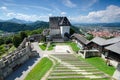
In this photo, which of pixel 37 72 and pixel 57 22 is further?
pixel 57 22

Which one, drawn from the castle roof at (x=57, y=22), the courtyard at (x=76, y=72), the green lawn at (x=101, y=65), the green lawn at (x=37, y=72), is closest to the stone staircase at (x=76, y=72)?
the courtyard at (x=76, y=72)

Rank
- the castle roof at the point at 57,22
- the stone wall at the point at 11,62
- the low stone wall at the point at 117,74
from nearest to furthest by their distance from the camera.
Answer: the low stone wall at the point at 117,74
the stone wall at the point at 11,62
the castle roof at the point at 57,22

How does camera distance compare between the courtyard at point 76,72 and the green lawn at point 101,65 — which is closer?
the courtyard at point 76,72

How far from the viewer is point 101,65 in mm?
24203

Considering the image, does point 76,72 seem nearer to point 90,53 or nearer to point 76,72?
point 76,72

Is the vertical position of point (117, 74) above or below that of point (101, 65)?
below

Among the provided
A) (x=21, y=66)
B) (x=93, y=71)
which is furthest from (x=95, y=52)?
(x=21, y=66)

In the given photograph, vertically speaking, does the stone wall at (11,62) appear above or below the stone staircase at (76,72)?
above

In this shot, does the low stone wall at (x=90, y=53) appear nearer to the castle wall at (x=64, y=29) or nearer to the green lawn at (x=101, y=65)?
the green lawn at (x=101, y=65)

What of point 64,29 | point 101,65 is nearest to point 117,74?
point 101,65

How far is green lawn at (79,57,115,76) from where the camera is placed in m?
21.4

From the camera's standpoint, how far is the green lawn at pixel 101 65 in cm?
2141

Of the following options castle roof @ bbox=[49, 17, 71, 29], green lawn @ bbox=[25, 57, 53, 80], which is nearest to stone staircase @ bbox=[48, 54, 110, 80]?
green lawn @ bbox=[25, 57, 53, 80]

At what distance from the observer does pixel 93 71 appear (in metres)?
21.5
